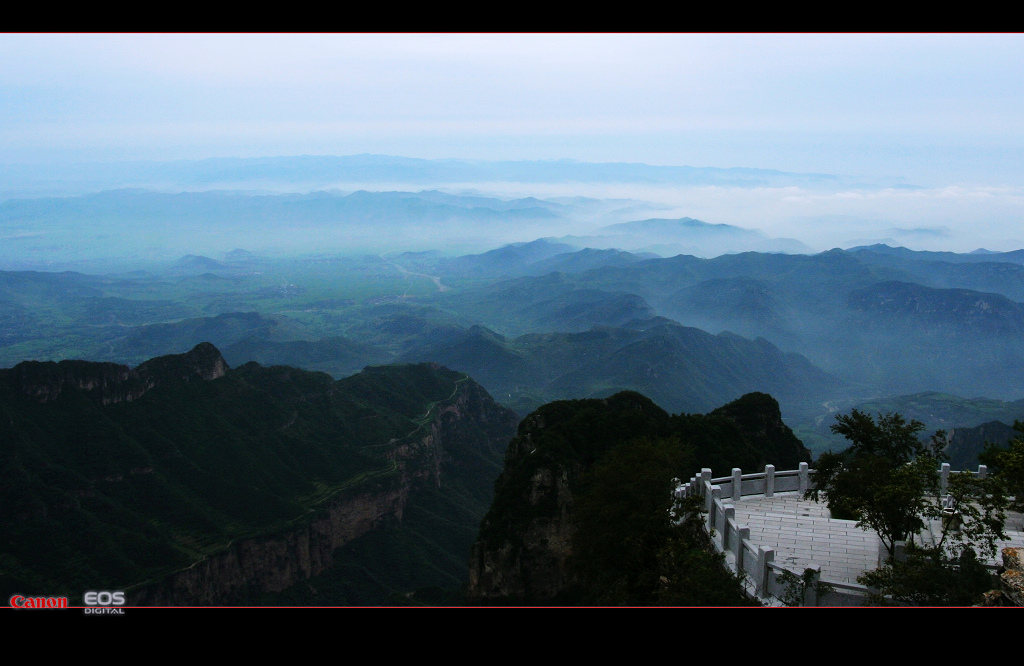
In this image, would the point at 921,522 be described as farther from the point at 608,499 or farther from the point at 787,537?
the point at 608,499

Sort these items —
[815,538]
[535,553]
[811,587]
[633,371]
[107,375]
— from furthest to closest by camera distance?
[633,371] → [107,375] → [535,553] → [815,538] → [811,587]

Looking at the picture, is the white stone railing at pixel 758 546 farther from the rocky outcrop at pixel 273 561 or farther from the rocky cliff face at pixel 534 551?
the rocky outcrop at pixel 273 561

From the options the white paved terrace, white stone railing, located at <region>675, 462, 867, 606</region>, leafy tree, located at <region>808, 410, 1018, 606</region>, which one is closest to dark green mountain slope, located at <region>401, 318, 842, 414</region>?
white stone railing, located at <region>675, 462, 867, 606</region>

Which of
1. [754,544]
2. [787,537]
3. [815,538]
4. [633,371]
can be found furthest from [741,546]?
[633,371]
